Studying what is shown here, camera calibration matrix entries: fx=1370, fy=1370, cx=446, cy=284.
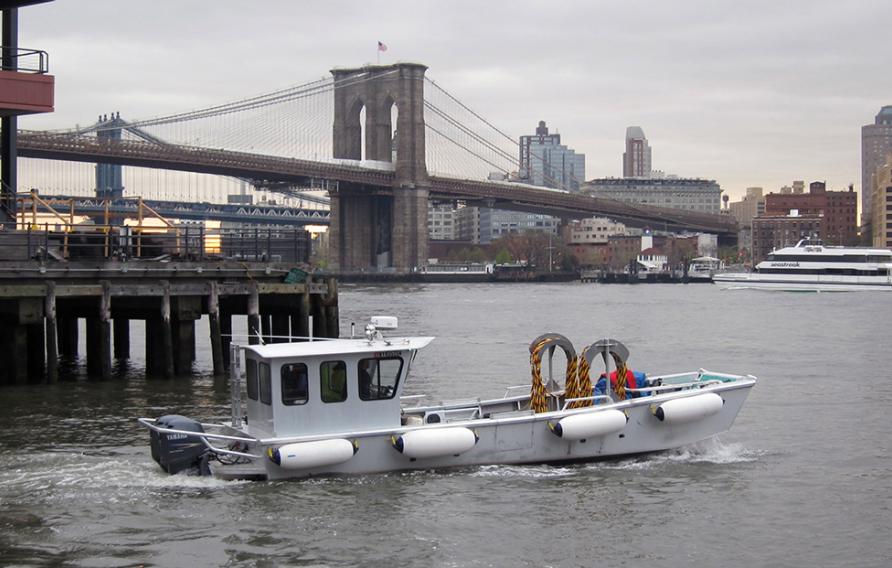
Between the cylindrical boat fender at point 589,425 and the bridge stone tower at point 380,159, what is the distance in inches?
4621

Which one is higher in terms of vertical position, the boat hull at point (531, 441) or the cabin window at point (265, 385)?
the cabin window at point (265, 385)

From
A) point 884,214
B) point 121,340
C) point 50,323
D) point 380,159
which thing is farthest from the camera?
point 884,214

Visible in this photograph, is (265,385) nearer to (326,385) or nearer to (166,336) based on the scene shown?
(326,385)

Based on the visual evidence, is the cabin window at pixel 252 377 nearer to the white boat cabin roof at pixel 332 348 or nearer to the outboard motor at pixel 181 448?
the white boat cabin roof at pixel 332 348

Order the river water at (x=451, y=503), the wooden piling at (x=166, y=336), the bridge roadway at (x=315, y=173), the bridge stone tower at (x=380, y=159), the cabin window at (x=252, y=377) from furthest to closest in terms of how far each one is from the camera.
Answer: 1. the bridge stone tower at (x=380, y=159)
2. the bridge roadway at (x=315, y=173)
3. the wooden piling at (x=166, y=336)
4. the cabin window at (x=252, y=377)
5. the river water at (x=451, y=503)

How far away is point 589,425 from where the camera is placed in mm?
20719

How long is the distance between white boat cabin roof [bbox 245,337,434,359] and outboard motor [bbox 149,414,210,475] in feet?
4.85

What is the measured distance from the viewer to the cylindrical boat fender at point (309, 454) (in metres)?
19.3

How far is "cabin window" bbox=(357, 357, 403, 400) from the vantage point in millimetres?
20016

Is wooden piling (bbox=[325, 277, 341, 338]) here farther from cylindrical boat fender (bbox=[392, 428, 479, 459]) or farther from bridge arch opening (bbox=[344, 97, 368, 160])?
bridge arch opening (bbox=[344, 97, 368, 160])

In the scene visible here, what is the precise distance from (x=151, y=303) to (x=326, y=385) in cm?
1173

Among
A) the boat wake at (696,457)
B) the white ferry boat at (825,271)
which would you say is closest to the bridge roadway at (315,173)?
the white ferry boat at (825,271)

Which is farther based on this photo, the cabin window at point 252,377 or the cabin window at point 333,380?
the cabin window at point 252,377

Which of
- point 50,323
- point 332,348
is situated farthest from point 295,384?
point 50,323
